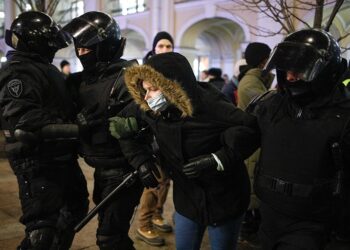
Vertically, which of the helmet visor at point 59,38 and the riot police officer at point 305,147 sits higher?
the helmet visor at point 59,38

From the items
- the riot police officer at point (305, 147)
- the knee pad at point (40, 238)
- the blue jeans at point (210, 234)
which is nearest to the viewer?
the riot police officer at point (305, 147)

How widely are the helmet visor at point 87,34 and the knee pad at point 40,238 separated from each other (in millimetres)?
1313

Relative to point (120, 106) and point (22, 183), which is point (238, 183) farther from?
point (22, 183)

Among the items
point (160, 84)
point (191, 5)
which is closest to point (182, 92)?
point (160, 84)

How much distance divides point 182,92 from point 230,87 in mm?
2950

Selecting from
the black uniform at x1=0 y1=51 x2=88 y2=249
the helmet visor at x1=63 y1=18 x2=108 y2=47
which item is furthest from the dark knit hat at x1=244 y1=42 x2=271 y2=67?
the black uniform at x1=0 y1=51 x2=88 y2=249

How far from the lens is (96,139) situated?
278 cm

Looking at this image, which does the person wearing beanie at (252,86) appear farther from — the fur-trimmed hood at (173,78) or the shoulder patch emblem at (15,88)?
the shoulder patch emblem at (15,88)

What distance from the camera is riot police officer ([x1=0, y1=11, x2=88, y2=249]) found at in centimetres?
262

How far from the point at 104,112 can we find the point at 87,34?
0.57m

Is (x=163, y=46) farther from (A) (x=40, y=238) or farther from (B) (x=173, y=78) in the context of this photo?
(A) (x=40, y=238)

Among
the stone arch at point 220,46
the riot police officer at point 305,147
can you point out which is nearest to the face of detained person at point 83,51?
the riot police officer at point 305,147

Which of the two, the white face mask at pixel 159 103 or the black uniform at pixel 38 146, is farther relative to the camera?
the black uniform at pixel 38 146

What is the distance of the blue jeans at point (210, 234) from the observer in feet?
7.68
